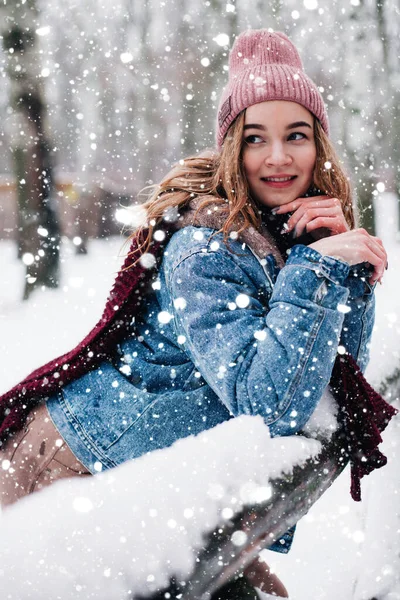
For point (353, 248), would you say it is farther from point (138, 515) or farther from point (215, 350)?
point (138, 515)

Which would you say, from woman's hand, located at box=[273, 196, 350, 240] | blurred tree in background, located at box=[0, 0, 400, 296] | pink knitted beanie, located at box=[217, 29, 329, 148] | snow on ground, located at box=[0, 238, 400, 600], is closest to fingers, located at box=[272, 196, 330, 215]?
woman's hand, located at box=[273, 196, 350, 240]

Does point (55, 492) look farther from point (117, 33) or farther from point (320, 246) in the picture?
point (117, 33)

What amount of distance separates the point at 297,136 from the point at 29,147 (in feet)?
21.6

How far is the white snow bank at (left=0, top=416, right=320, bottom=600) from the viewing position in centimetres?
133

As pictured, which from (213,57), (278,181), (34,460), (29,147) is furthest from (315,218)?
(213,57)

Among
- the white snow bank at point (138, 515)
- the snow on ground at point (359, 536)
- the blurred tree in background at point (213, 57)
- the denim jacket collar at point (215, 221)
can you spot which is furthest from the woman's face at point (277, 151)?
the blurred tree in background at point (213, 57)

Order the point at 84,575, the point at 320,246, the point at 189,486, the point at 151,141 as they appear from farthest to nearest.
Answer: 1. the point at 151,141
2. the point at 320,246
3. the point at 189,486
4. the point at 84,575

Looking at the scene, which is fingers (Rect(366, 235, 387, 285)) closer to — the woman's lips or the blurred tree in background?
the woman's lips

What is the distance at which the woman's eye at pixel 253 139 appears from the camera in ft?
6.19

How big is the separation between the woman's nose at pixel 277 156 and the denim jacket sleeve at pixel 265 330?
0.39m

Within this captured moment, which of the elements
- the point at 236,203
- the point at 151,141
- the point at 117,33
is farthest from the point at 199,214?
the point at 151,141

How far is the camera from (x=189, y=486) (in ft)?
4.82

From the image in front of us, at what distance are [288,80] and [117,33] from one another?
8.11m

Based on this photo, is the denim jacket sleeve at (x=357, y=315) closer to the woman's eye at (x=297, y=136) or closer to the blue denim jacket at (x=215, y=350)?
the blue denim jacket at (x=215, y=350)
